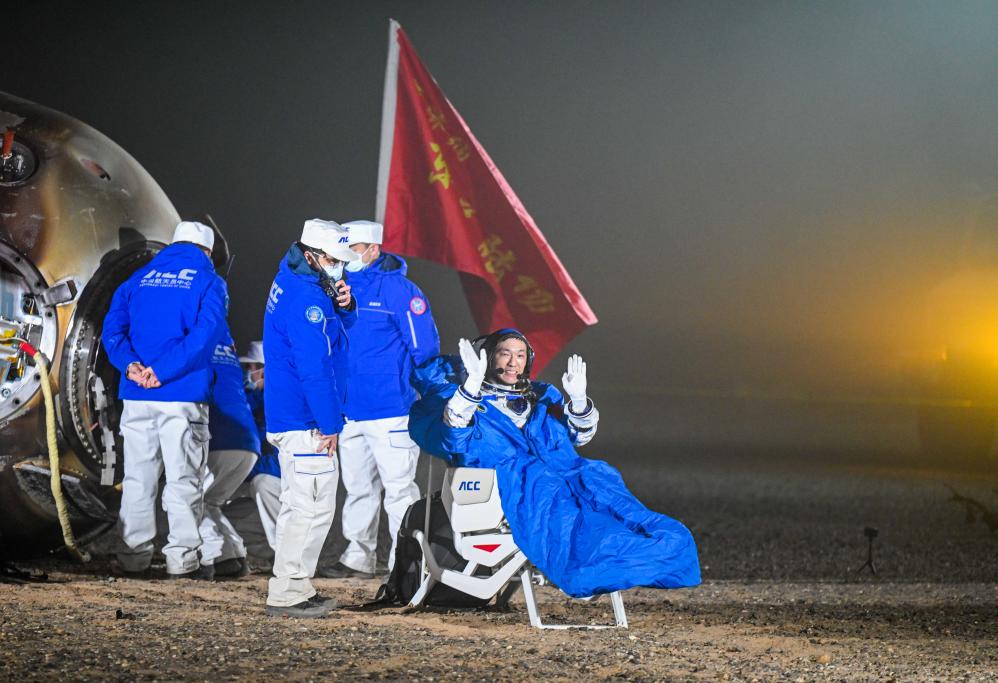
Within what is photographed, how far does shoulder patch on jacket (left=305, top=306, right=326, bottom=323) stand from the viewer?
4902mm

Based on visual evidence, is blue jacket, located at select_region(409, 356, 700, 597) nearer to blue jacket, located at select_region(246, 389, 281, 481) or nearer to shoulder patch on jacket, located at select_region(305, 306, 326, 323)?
shoulder patch on jacket, located at select_region(305, 306, 326, 323)

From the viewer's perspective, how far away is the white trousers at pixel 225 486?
6403 mm

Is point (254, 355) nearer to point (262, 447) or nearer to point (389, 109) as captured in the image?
point (262, 447)

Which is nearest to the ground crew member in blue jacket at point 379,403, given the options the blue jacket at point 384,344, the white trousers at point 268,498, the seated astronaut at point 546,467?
the blue jacket at point 384,344

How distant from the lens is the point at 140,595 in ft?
17.8

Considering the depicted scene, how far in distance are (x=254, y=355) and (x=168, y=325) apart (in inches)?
47.6

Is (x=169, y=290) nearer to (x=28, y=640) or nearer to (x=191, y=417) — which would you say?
(x=191, y=417)

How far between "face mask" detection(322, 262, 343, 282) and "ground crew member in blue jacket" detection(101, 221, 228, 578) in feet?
3.85

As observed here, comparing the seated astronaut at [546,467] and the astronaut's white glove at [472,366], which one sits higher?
the astronaut's white glove at [472,366]

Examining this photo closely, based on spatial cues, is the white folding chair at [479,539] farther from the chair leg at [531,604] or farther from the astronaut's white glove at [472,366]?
the astronaut's white glove at [472,366]

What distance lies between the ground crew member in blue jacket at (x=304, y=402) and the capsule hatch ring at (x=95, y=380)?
1.54 meters

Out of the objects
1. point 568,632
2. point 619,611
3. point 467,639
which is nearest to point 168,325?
point 467,639

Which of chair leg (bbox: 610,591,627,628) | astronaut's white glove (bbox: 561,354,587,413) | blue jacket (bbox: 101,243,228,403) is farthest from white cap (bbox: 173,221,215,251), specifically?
chair leg (bbox: 610,591,627,628)

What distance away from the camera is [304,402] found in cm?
496
